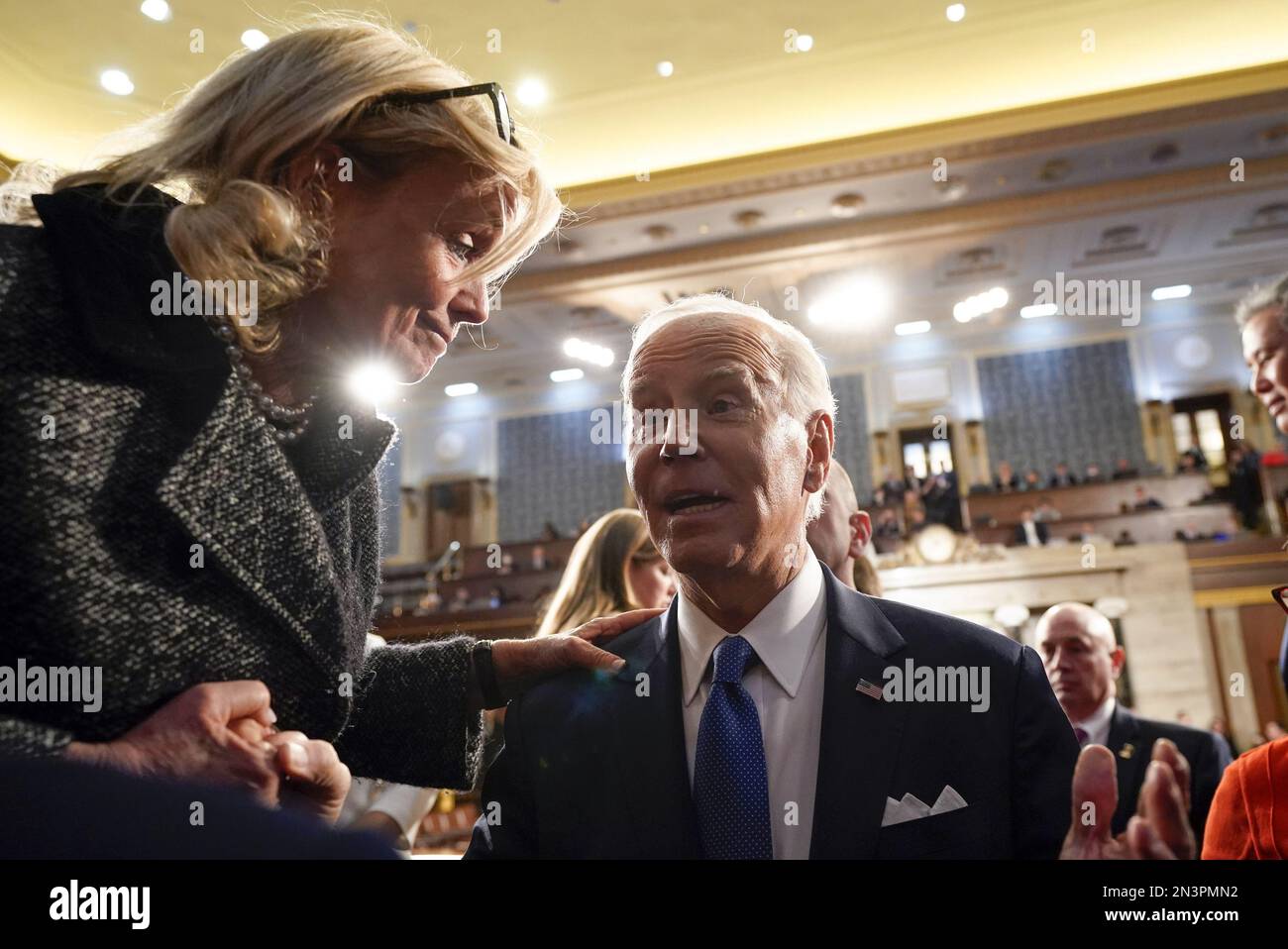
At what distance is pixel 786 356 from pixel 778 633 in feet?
1.19

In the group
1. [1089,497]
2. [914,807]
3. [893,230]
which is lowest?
[914,807]

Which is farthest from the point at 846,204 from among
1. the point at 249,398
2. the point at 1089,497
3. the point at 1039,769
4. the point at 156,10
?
the point at 249,398

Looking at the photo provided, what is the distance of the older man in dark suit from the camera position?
1034mm

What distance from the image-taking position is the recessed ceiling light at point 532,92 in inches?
239

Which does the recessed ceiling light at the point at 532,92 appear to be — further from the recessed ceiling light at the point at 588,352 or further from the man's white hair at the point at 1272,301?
the man's white hair at the point at 1272,301

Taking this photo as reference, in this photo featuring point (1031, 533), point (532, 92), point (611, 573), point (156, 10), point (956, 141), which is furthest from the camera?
point (1031, 533)

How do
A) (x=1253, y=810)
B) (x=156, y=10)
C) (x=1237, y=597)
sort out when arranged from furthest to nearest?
1. (x=1237, y=597)
2. (x=156, y=10)
3. (x=1253, y=810)

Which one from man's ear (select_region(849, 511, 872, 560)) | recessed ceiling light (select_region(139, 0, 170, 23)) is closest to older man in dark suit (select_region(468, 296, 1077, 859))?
man's ear (select_region(849, 511, 872, 560))

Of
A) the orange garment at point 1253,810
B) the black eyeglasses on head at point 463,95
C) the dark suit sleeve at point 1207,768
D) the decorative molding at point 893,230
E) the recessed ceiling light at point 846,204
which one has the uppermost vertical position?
the recessed ceiling light at point 846,204

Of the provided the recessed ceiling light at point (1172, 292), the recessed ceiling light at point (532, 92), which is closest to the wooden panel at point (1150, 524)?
the recessed ceiling light at point (1172, 292)

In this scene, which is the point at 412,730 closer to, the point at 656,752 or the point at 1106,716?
the point at 656,752

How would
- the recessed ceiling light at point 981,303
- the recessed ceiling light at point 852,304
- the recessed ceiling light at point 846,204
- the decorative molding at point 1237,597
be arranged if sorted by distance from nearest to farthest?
the recessed ceiling light at point 846,204 < the decorative molding at point 1237,597 < the recessed ceiling light at point 852,304 < the recessed ceiling light at point 981,303

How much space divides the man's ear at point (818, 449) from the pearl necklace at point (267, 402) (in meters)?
0.62

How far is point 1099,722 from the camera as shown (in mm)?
2354
